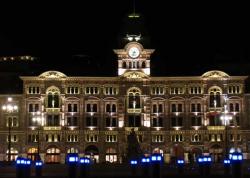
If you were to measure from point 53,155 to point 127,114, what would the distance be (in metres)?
15.1

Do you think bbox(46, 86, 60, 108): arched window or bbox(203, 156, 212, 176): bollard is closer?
bbox(203, 156, 212, 176): bollard

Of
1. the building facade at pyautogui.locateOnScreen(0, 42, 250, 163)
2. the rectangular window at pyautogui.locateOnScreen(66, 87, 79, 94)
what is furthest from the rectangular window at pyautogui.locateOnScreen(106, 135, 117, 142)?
the rectangular window at pyautogui.locateOnScreen(66, 87, 79, 94)

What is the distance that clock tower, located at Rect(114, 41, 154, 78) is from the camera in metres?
117

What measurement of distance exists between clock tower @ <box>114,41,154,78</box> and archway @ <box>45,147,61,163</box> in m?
17.8

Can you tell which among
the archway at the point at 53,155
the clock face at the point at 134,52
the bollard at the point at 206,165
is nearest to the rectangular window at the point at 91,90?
the clock face at the point at 134,52

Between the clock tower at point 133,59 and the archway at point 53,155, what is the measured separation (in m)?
17.8

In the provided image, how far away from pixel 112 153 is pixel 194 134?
594 inches

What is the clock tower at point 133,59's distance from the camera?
116750mm

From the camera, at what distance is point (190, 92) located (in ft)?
384

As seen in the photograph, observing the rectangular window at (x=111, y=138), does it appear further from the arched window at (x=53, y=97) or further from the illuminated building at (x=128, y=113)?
the arched window at (x=53, y=97)

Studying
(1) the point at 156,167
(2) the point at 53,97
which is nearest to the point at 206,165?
(1) the point at 156,167

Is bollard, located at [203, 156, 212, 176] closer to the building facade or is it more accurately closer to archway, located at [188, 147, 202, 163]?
the building facade

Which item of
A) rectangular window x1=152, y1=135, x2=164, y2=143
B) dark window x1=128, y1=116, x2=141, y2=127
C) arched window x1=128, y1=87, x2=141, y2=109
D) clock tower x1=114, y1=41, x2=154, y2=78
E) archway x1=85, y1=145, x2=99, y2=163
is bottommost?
archway x1=85, y1=145, x2=99, y2=163

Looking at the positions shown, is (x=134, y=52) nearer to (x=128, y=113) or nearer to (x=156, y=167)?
(x=128, y=113)
